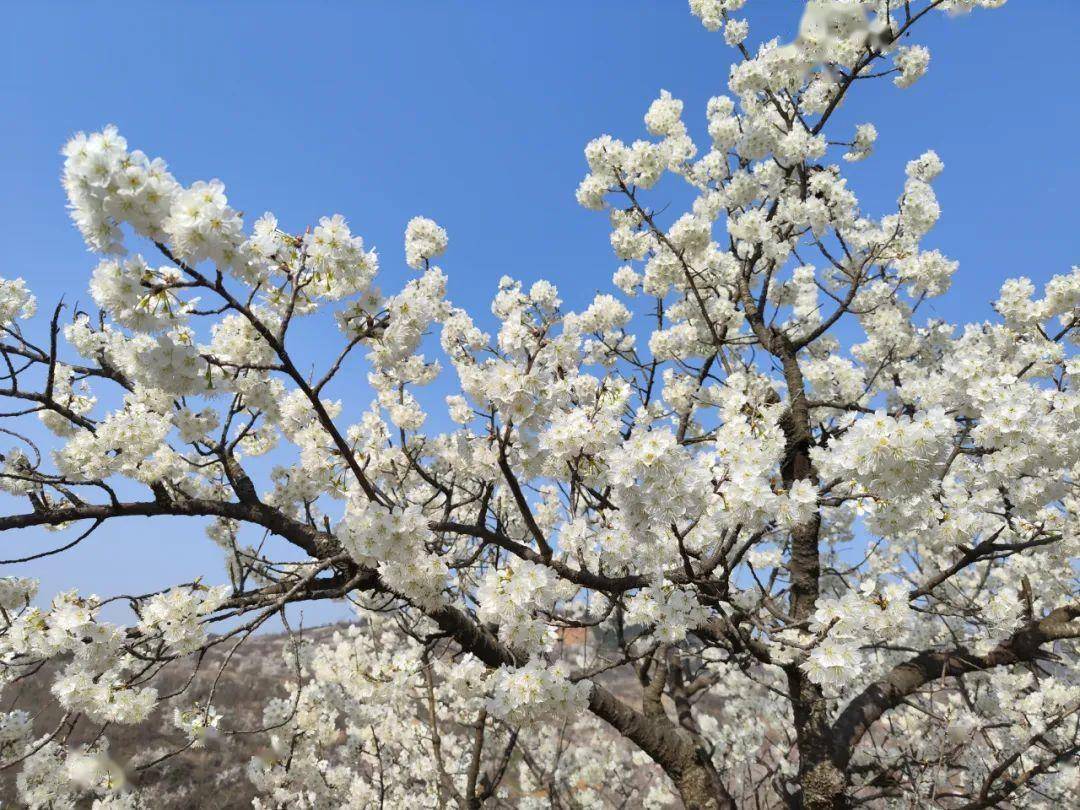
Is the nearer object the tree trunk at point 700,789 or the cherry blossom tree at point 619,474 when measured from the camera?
the cherry blossom tree at point 619,474

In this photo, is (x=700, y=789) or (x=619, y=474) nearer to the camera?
(x=619, y=474)

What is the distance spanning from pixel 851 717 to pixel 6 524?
7.21 m

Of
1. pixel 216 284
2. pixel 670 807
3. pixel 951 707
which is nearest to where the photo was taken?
pixel 216 284

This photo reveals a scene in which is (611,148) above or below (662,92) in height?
below

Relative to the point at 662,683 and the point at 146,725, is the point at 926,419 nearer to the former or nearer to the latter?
the point at 662,683

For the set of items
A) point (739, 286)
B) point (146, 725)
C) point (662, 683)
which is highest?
point (739, 286)

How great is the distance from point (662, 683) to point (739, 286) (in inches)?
208

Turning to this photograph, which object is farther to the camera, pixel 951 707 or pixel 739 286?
pixel 951 707

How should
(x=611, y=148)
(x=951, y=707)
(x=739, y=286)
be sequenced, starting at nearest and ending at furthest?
(x=611, y=148), (x=739, y=286), (x=951, y=707)

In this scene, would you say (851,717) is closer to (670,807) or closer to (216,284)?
(216,284)

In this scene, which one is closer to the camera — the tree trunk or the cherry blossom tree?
the cherry blossom tree

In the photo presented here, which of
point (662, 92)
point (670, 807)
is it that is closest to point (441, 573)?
point (662, 92)

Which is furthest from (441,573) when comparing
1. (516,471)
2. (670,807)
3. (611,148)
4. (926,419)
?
(670,807)

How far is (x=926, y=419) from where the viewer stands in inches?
124
